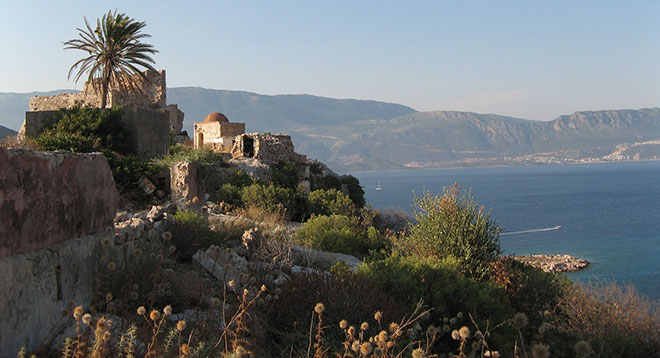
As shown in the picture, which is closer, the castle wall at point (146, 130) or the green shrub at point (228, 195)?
the green shrub at point (228, 195)

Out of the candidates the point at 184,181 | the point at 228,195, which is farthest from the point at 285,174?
the point at 184,181

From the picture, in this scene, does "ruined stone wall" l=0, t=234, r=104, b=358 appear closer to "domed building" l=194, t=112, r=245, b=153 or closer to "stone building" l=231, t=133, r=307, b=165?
"stone building" l=231, t=133, r=307, b=165

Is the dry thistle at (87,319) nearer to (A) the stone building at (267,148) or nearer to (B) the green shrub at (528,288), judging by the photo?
(B) the green shrub at (528,288)

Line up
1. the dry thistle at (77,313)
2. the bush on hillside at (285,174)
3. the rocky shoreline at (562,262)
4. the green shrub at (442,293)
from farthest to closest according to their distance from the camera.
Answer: the rocky shoreline at (562,262)
the bush on hillside at (285,174)
the green shrub at (442,293)
the dry thistle at (77,313)

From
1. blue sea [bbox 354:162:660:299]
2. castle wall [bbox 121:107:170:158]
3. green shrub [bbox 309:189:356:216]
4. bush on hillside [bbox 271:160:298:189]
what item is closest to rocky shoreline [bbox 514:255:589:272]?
blue sea [bbox 354:162:660:299]

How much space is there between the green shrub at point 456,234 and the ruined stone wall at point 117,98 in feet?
85.4

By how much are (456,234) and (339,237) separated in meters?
3.22

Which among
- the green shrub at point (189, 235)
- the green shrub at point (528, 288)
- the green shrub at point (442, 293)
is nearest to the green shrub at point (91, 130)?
the green shrub at point (189, 235)

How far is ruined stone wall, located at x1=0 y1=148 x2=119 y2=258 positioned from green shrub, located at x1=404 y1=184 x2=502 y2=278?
24.3 feet

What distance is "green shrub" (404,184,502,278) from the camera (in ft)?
40.2

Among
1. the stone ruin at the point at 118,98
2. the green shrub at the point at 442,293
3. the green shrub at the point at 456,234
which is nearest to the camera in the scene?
the green shrub at the point at 442,293

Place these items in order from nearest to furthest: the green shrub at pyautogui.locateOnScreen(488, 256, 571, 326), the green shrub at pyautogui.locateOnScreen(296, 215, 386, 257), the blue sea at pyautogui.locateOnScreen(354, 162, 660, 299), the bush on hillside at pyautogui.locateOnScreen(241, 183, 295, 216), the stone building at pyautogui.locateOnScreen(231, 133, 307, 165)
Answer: the green shrub at pyautogui.locateOnScreen(488, 256, 571, 326) → the green shrub at pyautogui.locateOnScreen(296, 215, 386, 257) → the bush on hillside at pyautogui.locateOnScreen(241, 183, 295, 216) → the stone building at pyautogui.locateOnScreen(231, 133, 307, 165) → the blue sea at pyautogui.locateOnScreen(354, 162, 660, 299)

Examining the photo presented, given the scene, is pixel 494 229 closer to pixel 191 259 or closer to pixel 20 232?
pixel 191 259

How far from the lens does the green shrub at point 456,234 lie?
12.2 metres
